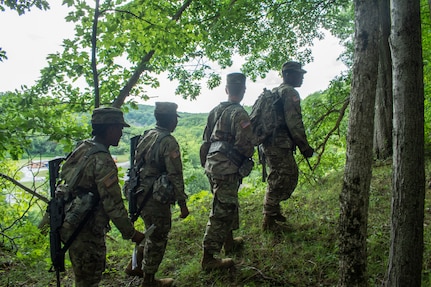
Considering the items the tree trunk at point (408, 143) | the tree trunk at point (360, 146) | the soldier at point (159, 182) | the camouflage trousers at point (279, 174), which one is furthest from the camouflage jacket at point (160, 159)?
the tree trunk at point (408, 143)

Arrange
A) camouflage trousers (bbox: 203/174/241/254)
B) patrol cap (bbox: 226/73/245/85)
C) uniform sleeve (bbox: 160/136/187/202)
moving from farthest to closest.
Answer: patrol cap (bbox: 226/73/245/85)
camouflage trousers (bbox: 203/174/241/254)
uniform sleeve (bbox: 160/136/187/202)

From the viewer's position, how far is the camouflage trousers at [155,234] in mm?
3314

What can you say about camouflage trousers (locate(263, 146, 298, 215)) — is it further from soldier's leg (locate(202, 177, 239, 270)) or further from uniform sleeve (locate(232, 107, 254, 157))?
soldier's leg (locate(202, 177, 239, 270))

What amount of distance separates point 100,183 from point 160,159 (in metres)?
0.89

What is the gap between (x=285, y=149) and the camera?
13.9 ft

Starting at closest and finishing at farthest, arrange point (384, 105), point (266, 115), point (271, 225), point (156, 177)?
point (156, 177) → point (266, 115) → point (271, 225) → point (384, 105)

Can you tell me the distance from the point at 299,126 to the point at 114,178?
8.26 ft

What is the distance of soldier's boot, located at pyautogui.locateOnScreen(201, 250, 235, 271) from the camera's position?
3.53m

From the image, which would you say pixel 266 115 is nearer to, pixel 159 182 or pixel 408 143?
pixel 159 182

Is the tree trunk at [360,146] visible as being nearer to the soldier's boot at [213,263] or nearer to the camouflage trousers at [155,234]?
the soldier's boot at [213,263]

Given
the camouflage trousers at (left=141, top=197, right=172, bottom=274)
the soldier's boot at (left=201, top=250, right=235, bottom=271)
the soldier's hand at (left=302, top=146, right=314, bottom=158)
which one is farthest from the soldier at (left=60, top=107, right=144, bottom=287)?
the soldier's hand at (left=302, top=146, right=314, bottom=158)

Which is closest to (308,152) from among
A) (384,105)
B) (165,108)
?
(165,108)

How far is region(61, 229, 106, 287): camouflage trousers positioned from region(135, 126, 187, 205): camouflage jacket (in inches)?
32.4

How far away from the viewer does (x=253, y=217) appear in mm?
5352
